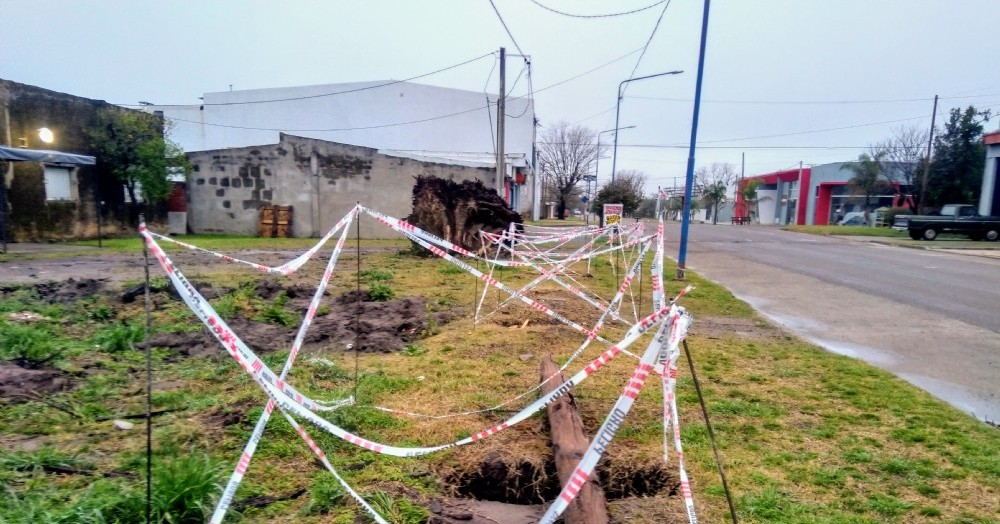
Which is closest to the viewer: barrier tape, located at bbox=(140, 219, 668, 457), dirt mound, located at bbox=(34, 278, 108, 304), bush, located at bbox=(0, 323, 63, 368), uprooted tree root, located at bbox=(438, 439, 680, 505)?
barrier tape, located at bbox=(140, 219, 668, 457)

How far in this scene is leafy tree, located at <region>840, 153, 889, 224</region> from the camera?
46375 mm

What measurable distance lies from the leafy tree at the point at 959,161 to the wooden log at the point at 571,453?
4603 cm

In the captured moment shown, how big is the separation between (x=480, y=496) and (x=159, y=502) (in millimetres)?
1886

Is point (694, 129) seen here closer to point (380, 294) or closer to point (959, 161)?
point (380, 294)

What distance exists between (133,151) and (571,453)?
2164cm

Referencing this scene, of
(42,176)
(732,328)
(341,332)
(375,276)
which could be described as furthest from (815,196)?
(42,176)

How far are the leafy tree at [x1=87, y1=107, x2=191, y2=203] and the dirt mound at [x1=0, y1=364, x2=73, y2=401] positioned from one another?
1743 cm

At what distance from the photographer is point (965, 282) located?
1353 centimetres

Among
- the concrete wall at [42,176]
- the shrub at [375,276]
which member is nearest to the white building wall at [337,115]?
the concrete wall at [42,176]

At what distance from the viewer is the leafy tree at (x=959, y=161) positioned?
125 feet

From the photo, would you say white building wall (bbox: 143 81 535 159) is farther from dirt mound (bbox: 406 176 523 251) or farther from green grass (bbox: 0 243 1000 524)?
green grass (bbox: 0 243 1000 524)

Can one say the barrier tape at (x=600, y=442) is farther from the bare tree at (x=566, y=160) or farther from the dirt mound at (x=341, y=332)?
the bare tree at (x=566, y=160)

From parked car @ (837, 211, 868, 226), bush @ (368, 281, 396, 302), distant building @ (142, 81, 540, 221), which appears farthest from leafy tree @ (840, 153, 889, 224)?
bush @ (368, 281, 396, 302)

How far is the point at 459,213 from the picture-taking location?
17.0 m
